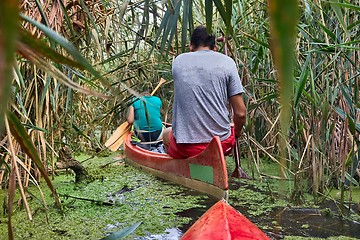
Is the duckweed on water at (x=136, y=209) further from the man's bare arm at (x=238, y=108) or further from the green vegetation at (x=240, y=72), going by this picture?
the man's bare arm at (x=238, y=108)

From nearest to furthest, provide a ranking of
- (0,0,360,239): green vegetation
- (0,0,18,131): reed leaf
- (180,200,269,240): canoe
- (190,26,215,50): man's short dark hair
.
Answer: (0,0,18,131): reed leaf, (0,0,360,239): green vegetation, (180,200,269,240): canoe, (190,26,215,50): man's short dark hair

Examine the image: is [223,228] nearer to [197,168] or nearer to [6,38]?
[6,38]

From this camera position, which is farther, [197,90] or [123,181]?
[123,181]

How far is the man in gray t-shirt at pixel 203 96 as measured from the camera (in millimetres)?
2801

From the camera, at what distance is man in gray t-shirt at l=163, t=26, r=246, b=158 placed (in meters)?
2.80

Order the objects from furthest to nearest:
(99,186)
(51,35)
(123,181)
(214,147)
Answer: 1. (123,181)
2. (99,186)
3. (214,147)
4. (51,35)

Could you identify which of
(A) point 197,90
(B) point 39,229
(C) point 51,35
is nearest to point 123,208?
(B) point 39,229

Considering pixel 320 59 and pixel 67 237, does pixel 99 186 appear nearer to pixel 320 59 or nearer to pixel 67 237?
pixel 67 237

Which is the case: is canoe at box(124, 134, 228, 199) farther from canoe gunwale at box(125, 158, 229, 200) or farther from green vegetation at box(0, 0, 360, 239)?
green vegetation at box(0, 0, 360, 239)

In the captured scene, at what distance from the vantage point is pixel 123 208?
8.77 ft

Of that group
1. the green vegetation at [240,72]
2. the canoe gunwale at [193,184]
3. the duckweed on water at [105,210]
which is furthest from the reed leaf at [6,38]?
the canoe gunwale at [193,184]

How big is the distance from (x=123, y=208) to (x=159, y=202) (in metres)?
0.27

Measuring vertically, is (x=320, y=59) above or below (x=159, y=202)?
above

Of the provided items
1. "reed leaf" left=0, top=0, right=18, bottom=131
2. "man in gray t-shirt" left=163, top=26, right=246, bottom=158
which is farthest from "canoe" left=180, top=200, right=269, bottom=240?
"man in gray t-shirt" left=163, top=26, right=246, bottom=158
